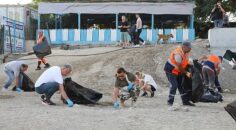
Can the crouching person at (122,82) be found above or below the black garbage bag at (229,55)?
below

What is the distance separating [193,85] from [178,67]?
634mm

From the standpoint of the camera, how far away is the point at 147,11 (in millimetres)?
32000

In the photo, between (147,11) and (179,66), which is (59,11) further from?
(179,66)

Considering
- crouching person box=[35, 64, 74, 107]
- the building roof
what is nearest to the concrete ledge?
crouching person box=[35, 64, 74, 107]

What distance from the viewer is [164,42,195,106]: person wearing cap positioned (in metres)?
12.8

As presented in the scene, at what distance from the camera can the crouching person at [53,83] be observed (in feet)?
41.7

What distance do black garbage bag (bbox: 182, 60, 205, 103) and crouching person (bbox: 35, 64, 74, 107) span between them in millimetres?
2786

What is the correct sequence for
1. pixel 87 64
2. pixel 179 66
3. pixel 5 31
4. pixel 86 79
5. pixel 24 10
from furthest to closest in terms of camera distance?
pixel 24 10
pixel 5 31
pixel 87 64
pixel 86 79
pixel 179 66

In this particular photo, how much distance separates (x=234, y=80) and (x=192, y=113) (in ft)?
29.0

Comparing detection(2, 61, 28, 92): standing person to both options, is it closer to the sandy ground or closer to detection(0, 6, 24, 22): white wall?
the sandy ground

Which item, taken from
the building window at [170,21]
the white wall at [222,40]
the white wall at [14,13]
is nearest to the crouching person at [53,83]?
the white wall at [222,40]

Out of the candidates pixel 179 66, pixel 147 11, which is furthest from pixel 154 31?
pixel 179 66

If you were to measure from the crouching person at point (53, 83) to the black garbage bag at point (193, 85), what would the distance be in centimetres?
279

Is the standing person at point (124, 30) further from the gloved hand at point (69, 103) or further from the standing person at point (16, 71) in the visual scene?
the gloved hand at point (69, 103)
